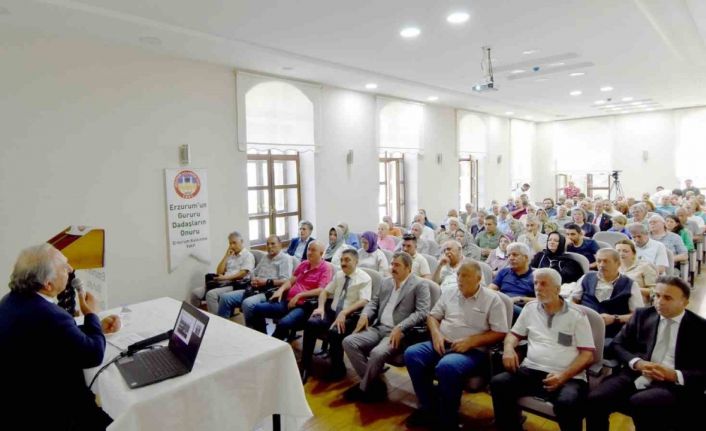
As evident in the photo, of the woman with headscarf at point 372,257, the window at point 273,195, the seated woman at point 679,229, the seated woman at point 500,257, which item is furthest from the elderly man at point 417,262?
the seated woman at point 679,229

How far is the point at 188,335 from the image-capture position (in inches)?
Answer: 87.5

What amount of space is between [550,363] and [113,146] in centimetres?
495

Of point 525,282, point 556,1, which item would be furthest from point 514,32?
point 525,282

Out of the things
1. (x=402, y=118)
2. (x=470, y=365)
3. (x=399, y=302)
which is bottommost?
(x=470, y=365)

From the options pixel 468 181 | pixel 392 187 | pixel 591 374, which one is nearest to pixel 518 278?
pixel 591 374

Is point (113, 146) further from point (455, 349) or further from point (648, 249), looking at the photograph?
point (648, 249)

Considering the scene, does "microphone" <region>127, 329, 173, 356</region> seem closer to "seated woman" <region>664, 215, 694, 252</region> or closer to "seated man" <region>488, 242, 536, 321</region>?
"seated man" <region>488, 242, 536, 321</region>

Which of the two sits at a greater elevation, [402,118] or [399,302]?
[402,118]

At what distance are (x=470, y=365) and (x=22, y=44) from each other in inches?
202

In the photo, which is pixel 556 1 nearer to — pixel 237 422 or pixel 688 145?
pixel 237 422

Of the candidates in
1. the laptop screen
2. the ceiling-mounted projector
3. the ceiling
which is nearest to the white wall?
the ceiling

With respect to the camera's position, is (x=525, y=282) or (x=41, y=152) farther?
(x=41, y=152)

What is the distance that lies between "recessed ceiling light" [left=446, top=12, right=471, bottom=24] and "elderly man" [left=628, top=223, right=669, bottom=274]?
9.23 ft

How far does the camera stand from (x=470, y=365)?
115 inches
